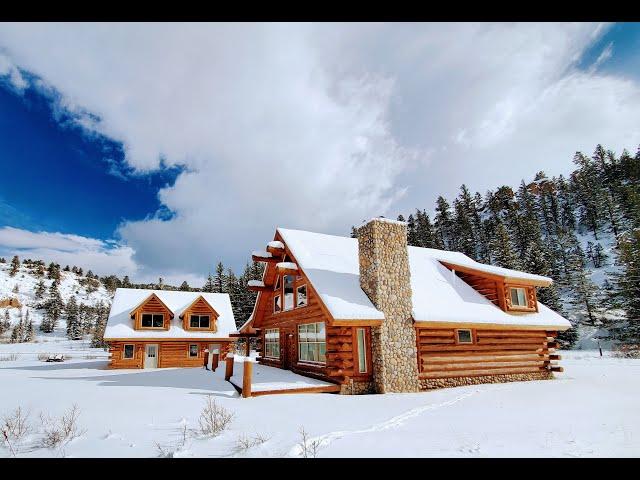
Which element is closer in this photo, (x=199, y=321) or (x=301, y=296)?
(x=301, y=296)

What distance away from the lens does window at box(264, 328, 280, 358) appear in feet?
79.2

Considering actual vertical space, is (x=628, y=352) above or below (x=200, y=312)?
below

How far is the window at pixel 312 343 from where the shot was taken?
696 inches

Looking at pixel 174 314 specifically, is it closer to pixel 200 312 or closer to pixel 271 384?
pixel 200 312

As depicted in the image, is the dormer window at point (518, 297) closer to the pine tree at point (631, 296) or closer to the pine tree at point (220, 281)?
the pine tree at point (631, 296)

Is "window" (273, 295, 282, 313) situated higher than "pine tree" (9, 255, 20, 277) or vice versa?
"pine tree" (9, 255, 20, 277)

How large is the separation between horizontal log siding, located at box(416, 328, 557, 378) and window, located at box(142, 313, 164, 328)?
25580mm

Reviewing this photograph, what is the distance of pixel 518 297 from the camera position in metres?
21.5

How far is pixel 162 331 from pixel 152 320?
140 centimetres

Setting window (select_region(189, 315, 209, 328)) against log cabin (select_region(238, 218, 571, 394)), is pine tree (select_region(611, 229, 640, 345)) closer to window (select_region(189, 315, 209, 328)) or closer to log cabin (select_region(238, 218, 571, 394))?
log cabin (select_region(238, 218, 571, 394))

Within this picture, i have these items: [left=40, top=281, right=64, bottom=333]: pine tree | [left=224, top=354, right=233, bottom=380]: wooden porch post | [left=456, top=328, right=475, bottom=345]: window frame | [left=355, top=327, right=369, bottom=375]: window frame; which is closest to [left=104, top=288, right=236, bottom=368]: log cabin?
[left=224, top=354, right=233, bottom=380]: wooden porch post

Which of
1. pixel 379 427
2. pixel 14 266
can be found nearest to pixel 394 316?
pixel 379 427
